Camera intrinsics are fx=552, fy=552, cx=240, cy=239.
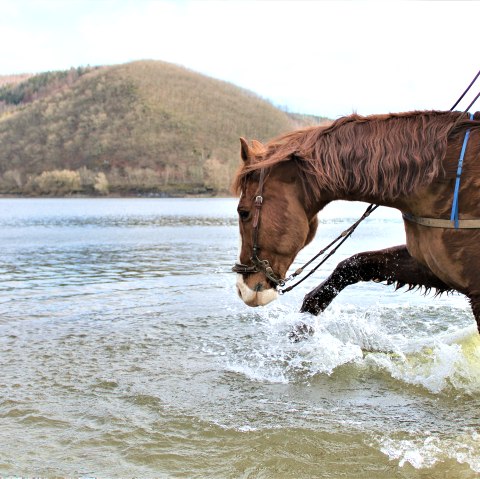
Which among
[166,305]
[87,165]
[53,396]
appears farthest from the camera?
[87,165]

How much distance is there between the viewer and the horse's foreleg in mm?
5306

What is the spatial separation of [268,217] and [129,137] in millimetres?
170187

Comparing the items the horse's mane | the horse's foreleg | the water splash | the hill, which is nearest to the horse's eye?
the horse's mane

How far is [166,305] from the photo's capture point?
9.84m

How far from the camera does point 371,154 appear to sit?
401cm

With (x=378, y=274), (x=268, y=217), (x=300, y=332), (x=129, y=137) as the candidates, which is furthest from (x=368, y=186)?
(x=129, y=137)

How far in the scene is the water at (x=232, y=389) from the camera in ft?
13.1

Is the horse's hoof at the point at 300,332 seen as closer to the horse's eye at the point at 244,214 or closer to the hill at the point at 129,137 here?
the horse's eye at the point at 244,214

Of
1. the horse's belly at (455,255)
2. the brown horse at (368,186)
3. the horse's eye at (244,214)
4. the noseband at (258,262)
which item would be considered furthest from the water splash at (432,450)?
the horse's eye at (244,214)

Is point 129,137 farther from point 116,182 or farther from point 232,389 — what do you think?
point 232,389

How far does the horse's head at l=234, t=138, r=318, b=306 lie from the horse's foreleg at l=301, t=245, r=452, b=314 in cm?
137

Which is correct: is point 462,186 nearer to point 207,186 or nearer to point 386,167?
point 386,167

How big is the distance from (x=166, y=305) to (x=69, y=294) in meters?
2.49

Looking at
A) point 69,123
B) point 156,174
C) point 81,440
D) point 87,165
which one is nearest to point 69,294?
point 81,440
